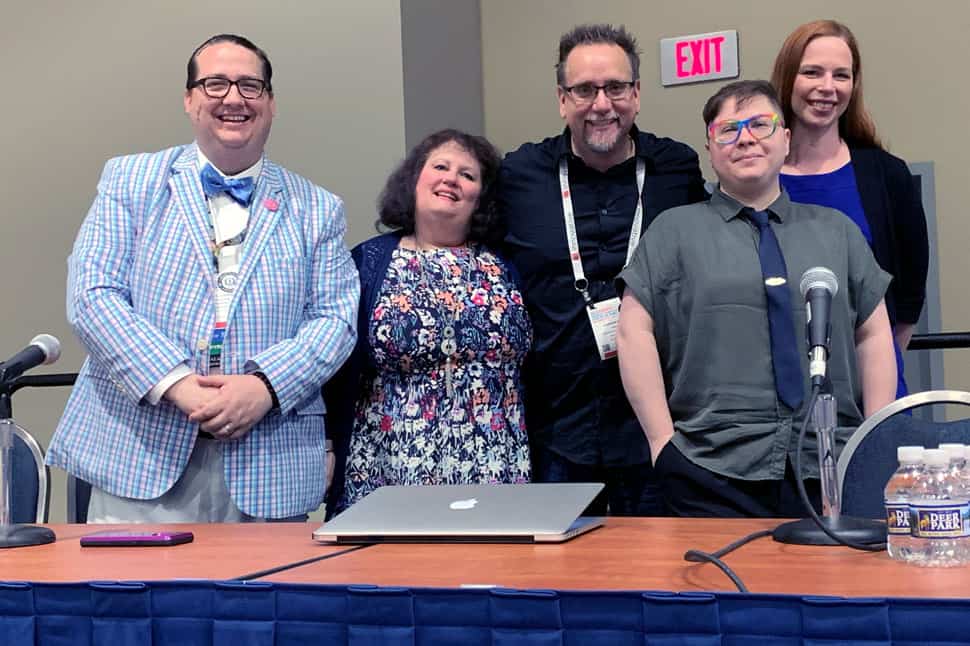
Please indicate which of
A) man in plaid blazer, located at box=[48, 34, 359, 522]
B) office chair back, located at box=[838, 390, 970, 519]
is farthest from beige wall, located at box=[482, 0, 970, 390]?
office chair back, located at box=[838, 390, 970, 519]

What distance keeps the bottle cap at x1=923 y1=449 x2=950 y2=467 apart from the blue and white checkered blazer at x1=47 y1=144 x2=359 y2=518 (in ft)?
4.89

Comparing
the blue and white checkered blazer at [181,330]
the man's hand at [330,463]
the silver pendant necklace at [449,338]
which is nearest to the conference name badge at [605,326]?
the silver pendant necklace at [449,338]

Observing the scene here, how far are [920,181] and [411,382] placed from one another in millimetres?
2544

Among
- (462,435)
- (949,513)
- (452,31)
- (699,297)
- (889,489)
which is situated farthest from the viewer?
(452,31)

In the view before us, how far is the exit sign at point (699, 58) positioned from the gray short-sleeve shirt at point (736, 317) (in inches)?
88.0

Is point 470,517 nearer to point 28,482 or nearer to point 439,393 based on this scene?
point 439,393

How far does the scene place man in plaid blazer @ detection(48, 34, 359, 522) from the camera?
2.64m

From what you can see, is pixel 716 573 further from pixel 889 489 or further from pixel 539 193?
pixel 539 193

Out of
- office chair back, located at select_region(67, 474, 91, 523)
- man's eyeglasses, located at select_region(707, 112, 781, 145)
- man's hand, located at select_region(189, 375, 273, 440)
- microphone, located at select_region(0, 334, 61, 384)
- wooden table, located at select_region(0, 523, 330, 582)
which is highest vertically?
man's eyeglasses, located at select_region(707, 112, 781, 145)

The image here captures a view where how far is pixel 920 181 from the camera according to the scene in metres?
4.54

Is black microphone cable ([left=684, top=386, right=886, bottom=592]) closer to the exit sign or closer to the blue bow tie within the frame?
the blue bow tie

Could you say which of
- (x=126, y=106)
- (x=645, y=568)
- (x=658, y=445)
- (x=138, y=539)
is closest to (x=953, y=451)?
(x=645, y=568)

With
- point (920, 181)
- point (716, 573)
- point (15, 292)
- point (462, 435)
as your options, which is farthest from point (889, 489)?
point (15, 292)

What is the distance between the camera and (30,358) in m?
2.04
